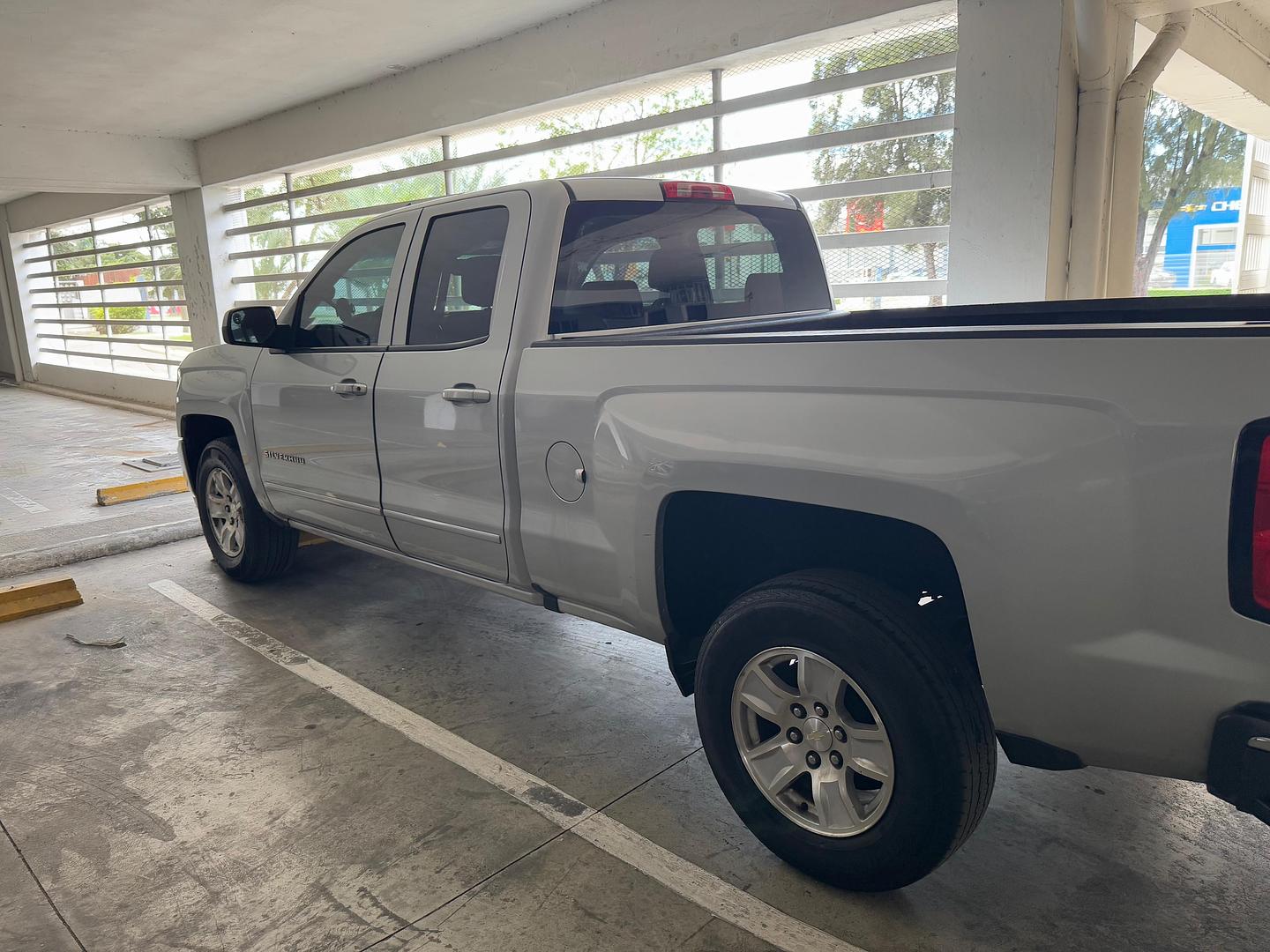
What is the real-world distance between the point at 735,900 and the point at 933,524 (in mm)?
1214

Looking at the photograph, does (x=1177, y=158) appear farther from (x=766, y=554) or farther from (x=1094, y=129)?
(x=766, y=554)

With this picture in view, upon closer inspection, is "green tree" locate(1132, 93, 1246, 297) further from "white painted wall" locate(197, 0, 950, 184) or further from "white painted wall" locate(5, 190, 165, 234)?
"white painted wall" locate(5, 190, 165, 234)

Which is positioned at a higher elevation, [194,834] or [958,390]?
[958,390]

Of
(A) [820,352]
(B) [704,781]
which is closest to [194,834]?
(B) [704,781]

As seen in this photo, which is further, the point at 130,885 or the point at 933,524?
the point at 130,885

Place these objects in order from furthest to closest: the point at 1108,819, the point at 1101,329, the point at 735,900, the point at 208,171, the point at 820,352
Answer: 1. the point at 208,171
2. the point at 1108,819
3. the point at 735,900
4. the point at 820,352
5. the point at 1101,329

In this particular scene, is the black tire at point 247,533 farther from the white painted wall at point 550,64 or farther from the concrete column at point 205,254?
the concrete column at point 205,254

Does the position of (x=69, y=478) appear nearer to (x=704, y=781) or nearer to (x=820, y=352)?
(x=704, y=781)

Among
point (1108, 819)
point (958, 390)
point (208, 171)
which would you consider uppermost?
point (208, 171)

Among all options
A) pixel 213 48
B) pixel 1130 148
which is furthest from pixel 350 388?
pixel 213 48

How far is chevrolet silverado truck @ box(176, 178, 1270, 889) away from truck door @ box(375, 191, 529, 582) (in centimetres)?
1

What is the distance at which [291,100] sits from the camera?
1134 centimetres

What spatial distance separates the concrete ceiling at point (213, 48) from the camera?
7715 mm

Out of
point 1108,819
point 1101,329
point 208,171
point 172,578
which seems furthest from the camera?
point 208,171
